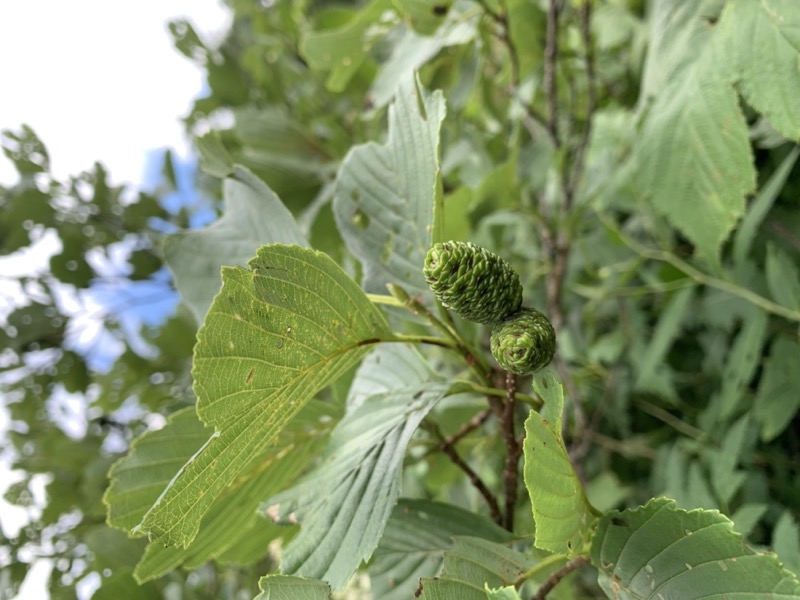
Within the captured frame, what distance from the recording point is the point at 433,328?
633mm

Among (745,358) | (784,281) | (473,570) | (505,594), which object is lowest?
(745,358)

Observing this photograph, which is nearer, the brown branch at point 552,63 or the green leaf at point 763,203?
the green leaf at point 763,203

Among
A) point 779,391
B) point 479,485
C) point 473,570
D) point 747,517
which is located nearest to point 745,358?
point 779,391

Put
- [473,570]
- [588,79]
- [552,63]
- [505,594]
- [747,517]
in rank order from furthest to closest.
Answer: [588,79] < [552,63] < [747,517] < [473,570] < [505,594]

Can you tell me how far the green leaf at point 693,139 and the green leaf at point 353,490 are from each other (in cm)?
39

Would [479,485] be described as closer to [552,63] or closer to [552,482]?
[552,482]

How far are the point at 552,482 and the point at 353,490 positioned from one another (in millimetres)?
170

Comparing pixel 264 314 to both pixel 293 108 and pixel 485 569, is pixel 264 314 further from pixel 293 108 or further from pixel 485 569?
pixel 293 108

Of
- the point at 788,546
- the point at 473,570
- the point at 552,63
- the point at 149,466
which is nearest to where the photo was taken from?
the point at 473,570

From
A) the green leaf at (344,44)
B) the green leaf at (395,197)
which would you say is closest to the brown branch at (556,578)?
the green leaf at (395,197)

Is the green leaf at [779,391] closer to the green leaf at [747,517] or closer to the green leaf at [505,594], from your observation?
the green leaf at [747,517]

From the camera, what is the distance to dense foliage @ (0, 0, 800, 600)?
17.5 inches

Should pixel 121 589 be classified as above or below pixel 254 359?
below

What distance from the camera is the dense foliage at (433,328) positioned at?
0.45 metres
